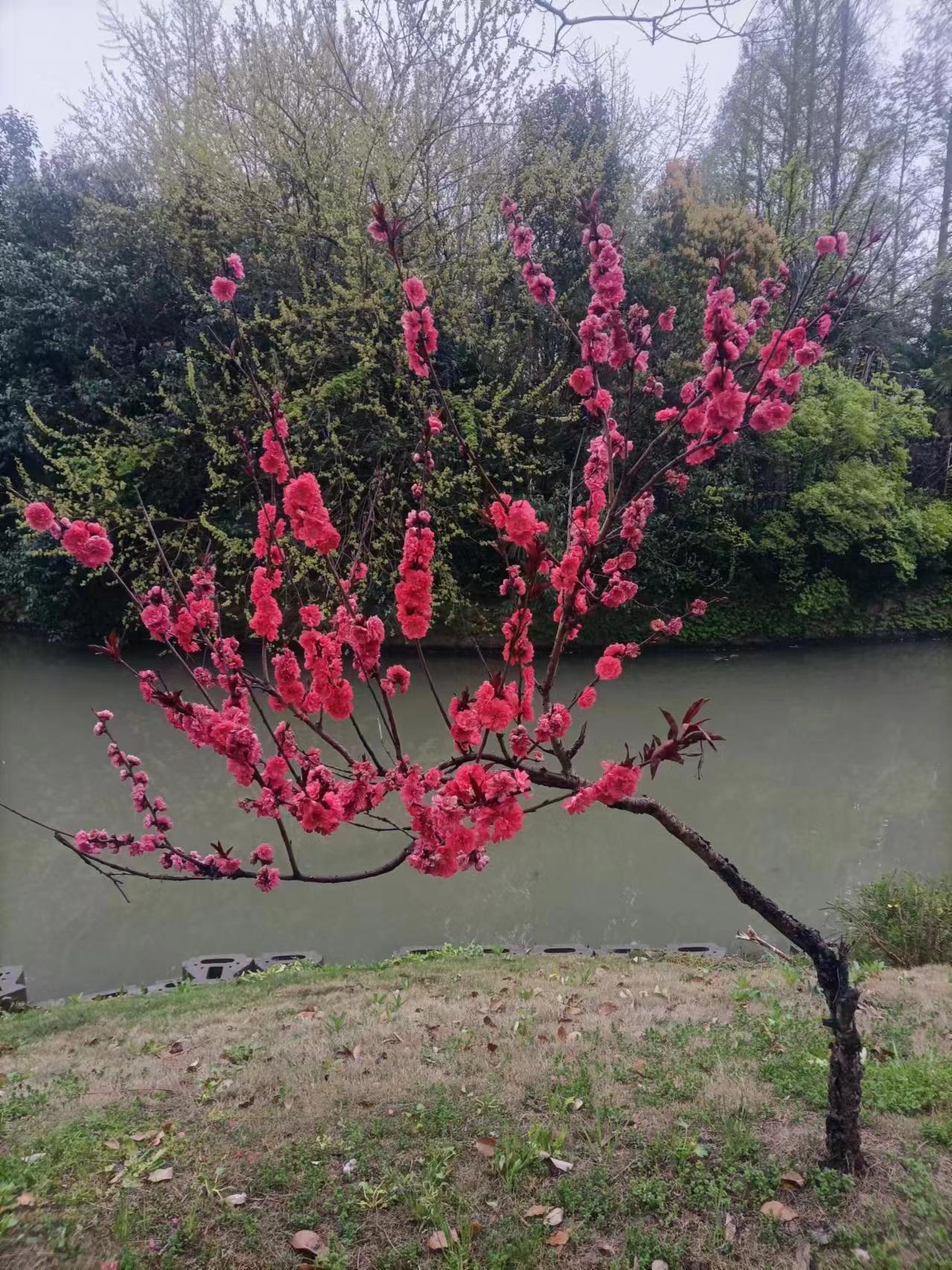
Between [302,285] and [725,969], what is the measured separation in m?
7.52

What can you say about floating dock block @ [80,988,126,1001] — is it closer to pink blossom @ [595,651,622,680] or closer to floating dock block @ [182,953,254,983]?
floating dock block @ [182,953,254,983]

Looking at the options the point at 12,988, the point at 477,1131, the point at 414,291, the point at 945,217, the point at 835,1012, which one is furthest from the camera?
the point at 945,217

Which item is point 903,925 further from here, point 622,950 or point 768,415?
point 768,415

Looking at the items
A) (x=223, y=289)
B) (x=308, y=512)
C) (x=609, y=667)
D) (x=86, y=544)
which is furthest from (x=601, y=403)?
(x=86, y=544)

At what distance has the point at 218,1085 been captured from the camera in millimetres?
2549

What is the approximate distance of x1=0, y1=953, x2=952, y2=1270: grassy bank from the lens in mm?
1760

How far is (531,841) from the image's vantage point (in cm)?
529

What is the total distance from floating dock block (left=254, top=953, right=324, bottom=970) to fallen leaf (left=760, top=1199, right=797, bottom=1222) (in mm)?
2690

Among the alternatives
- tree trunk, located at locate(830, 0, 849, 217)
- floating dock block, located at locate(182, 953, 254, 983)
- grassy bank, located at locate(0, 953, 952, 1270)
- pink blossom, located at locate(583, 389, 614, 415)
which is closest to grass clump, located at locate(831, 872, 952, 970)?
grassy bank, located at locate(0, 953, 952, 1270)

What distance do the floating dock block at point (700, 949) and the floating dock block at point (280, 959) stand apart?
1898mm

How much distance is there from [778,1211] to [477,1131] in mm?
818

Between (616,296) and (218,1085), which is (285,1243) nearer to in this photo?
(218,1085)

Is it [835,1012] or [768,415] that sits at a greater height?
[768,415]

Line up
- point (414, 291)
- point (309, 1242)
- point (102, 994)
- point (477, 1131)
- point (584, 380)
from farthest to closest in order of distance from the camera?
point (102, 994)
point (584, 380)
point (477, 1131)
point (414, 291)
point (309, 1242)
